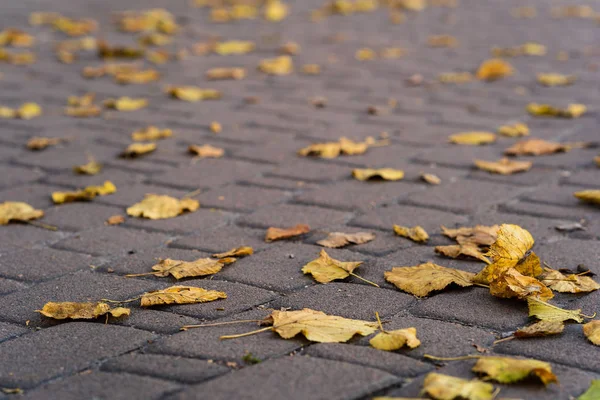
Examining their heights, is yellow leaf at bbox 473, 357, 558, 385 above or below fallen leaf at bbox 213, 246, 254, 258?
above

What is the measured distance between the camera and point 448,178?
9.83ft

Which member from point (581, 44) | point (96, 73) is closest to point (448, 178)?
point (96, 73)

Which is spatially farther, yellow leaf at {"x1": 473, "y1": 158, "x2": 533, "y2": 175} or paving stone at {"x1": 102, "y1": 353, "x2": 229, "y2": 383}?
yellow leaf at {"x1": 473, "y1": 158, "x2": 533, "y2": 175}

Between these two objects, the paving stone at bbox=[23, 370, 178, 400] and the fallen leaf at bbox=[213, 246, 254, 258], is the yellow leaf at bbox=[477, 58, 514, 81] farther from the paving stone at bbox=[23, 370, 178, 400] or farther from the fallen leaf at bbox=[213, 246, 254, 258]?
the paving stone at bbox=[23, 370, 178, 400]

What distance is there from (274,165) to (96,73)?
2062 mm

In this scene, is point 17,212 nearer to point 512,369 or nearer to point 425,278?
point 425,278

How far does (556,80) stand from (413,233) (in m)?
2.48

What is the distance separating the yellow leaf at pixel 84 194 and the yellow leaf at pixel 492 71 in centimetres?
257

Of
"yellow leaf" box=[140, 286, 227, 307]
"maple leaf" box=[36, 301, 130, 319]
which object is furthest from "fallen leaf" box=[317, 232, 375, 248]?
"maple leaf" box=[36, 301, 130, 319]

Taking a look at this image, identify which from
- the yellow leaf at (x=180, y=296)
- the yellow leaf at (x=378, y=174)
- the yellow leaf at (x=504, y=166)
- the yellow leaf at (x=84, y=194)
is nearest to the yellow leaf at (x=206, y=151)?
the yellow leaf at (x=84, y=194)

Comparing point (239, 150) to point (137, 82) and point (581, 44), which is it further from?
point (581, 44)

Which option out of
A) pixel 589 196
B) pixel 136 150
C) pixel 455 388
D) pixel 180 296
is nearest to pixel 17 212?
pixel 136 150

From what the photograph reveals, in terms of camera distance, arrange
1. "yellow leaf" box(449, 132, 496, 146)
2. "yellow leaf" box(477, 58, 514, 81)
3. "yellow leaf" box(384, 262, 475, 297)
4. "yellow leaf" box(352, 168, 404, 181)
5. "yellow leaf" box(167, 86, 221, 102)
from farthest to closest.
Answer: "yellow leaf" box(477, 58, 514, 81), "yellow leaf" box(167, 86, 221, 102), "yellow leaf" box(449, 132, 496, 146), "yellow leaf" box(352, 168, 404, 181), "yellow leaf" box(384, 262, 475, 297)

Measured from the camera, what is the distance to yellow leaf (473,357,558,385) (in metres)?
1.53
